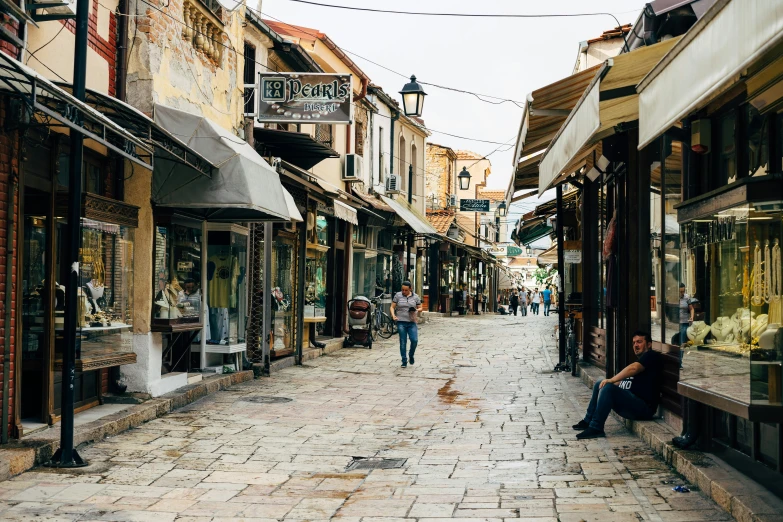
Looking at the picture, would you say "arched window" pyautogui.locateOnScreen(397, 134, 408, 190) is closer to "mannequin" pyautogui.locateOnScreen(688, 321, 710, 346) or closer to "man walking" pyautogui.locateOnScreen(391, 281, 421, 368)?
"man walking" pyautogui.locateOnScreen(391, 281, 421, 368)

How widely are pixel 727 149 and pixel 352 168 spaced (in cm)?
1761

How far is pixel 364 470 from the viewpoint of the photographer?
313 inches

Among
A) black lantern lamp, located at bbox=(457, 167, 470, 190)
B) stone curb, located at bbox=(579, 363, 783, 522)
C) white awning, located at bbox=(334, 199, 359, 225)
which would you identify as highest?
black lantern lamp, located at bbox=(457, 167, 470, 190)

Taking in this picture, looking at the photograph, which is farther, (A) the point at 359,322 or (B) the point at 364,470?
(A) the point at 359,322

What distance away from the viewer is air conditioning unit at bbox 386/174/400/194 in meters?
29.8

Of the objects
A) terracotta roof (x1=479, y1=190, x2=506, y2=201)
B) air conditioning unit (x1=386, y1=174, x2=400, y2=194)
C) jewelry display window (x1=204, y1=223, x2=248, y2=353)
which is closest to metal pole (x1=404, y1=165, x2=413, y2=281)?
air conditioning unit (x1=386, y1=174, x2=400, y2=194)

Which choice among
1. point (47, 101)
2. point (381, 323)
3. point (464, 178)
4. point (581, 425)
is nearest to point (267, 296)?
point (581, 425)

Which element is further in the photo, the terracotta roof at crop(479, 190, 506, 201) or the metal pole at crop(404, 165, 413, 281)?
the terracotta roof at crop(479, 190, 506, 201)

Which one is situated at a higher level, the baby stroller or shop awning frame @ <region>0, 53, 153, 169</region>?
shop awning frame @ <region>0, 53, 153, 169</region>

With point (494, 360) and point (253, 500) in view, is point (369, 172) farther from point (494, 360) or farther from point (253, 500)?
point (253, 500)

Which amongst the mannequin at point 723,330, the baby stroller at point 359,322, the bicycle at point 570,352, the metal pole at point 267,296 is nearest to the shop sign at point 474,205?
the baby stroller at point 359,322

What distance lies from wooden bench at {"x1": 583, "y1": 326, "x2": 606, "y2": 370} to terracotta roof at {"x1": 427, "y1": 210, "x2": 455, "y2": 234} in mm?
22440

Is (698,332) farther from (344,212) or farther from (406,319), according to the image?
(344,212)

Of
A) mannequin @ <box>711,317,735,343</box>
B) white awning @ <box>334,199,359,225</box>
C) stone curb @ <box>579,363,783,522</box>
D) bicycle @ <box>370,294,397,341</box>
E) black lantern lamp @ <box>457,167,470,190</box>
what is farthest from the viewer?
black lantern lamp @ <box>457,167,470,190</box>
